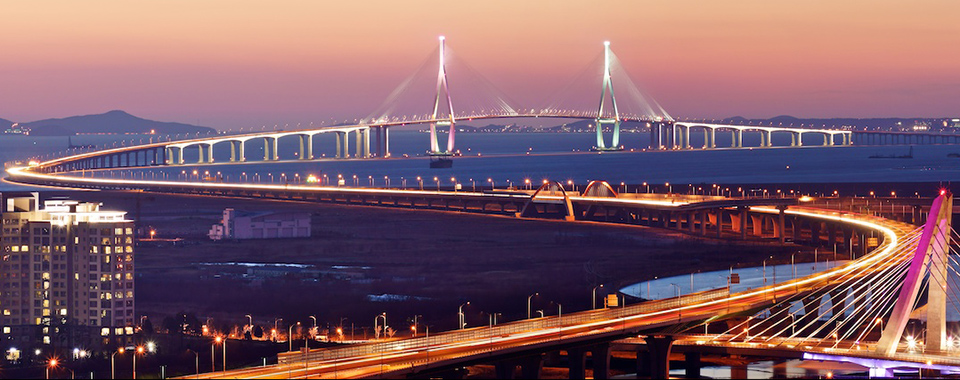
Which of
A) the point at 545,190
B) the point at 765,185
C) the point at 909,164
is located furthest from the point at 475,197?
the point at 909,164

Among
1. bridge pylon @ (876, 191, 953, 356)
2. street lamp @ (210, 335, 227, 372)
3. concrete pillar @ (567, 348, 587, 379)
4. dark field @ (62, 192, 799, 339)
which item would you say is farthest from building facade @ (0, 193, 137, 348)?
bridge pylon @ (876, 191, 953, 356)

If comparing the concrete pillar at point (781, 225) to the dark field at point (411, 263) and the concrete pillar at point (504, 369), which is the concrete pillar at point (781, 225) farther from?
the concrete pillar at point (504, 369)

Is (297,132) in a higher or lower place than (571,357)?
higher

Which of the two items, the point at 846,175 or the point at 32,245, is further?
the point at 846,175

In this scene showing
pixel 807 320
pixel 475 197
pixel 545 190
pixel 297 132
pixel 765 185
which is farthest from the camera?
pixel 297 132

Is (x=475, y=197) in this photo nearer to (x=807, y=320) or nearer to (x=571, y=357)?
(x=807, y=320)

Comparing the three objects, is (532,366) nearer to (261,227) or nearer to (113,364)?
(113,364)
